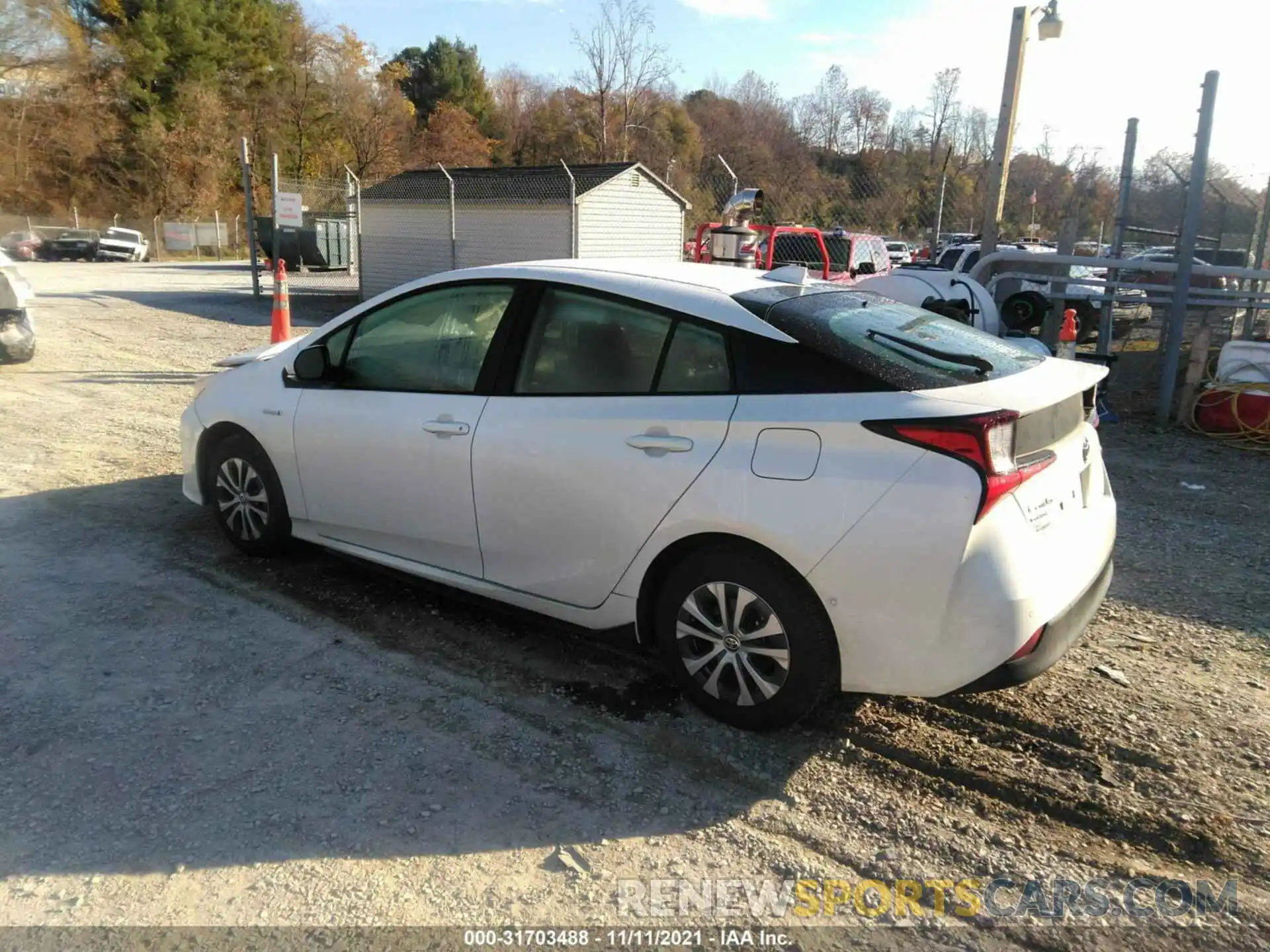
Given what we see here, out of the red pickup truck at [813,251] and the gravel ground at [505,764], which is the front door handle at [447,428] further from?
the red pickup truck at [813,251]

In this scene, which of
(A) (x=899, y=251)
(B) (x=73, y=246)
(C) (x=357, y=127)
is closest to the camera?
(A) (x=899, y=251)

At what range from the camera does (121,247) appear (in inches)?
1494

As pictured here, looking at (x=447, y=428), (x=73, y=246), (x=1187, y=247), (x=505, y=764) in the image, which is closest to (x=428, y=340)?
(x=447, y=428)

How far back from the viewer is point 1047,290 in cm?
1024

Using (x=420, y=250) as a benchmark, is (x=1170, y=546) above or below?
below

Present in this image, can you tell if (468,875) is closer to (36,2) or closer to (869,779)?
(869,779)

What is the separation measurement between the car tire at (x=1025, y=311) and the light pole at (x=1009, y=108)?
890 mm

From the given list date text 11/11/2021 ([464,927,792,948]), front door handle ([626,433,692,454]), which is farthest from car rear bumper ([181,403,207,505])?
date text 11/11/2021 ([464,927,792,948])

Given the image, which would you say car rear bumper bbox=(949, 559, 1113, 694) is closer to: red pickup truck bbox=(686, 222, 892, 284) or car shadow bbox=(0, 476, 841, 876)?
car shadow bbox=(0, 476, 841, 876)

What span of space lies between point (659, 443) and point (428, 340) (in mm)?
1432

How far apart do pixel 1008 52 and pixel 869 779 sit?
9862 mm

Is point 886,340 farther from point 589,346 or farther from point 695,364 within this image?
point 589,346

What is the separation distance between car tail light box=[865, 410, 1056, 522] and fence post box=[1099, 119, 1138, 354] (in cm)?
734

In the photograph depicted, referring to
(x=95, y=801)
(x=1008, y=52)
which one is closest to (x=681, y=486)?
(x=95, y=801)
